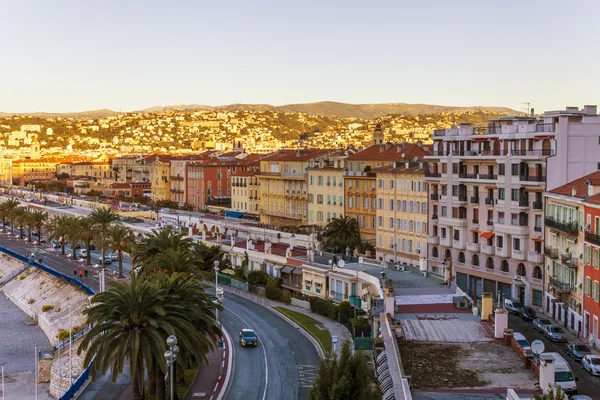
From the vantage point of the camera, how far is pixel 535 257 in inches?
2371

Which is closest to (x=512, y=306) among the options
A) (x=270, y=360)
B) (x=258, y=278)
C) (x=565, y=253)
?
(x=565, y=253)

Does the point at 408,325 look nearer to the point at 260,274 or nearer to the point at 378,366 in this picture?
the point at 378,366

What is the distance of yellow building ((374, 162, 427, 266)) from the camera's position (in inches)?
2933

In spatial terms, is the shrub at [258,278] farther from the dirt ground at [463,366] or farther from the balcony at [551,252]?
the dirt ground at [463,366]

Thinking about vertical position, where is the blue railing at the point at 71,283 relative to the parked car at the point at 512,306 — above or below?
below

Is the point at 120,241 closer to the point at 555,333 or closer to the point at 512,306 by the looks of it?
the point at 512,306

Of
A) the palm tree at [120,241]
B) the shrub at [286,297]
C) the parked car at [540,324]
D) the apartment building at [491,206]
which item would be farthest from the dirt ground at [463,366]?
the palm tree at [120,241]

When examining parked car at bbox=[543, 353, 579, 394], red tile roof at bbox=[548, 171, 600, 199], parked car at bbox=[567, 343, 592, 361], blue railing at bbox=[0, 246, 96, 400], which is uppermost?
red tile roof at bbox=[548, 171, 600, 199]

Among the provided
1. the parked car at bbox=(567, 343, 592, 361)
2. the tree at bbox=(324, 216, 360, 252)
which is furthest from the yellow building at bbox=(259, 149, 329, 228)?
the parked car at bbox=(567, 343, 592, 361)

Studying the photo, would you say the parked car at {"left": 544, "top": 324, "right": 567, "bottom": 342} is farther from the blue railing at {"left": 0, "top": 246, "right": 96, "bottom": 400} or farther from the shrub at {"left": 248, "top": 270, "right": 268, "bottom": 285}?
the shrub at {"left": 248, "top": 270, "right": 268, "bottom": 285}

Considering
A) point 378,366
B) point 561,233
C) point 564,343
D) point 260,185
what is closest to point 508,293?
point 561,233

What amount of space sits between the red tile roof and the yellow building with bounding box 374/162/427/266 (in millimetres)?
17469

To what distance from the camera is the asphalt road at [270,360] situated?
41.4 m

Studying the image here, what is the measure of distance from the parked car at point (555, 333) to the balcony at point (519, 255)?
1166 centimetres
